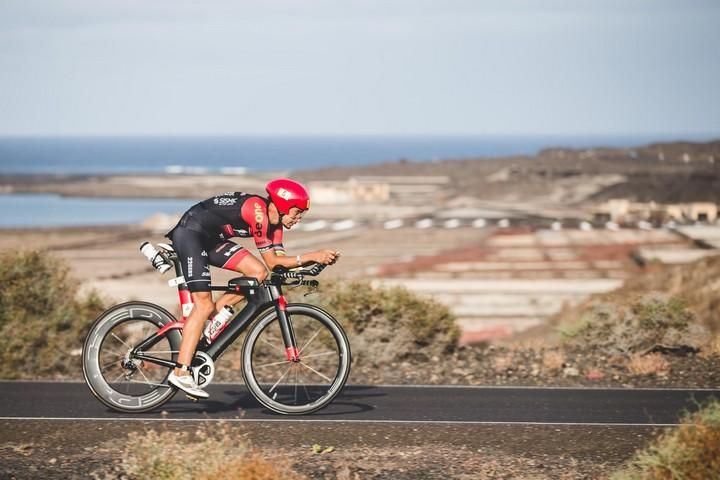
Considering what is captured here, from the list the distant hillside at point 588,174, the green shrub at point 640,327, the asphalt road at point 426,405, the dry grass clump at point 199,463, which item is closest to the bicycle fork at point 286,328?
the asphalt road at point 426,405

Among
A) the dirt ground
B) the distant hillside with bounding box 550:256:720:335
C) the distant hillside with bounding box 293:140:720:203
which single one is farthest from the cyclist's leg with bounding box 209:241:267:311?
the distant hillside with bounding box 293:140:720:203

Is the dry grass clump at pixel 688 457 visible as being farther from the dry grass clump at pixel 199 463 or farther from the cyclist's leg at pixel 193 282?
the cyclist's leg at pixel 193 282

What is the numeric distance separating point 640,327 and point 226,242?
6.33 metres

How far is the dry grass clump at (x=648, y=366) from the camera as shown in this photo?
483 inches

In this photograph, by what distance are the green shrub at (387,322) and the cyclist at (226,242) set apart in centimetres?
441

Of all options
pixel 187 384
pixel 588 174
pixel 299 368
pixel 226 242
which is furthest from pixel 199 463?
pixel 588 174

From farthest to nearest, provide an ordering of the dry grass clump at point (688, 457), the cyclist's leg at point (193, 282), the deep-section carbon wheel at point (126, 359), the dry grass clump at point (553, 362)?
the dry grass clump at point (553, 362) < the deep-section carbon wheel at point (126, 359) < the cyclist's leg at point (193, 282) < the dry grass clump at point (688, 457)

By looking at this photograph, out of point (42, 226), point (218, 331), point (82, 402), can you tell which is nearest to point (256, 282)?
point (218, 331)

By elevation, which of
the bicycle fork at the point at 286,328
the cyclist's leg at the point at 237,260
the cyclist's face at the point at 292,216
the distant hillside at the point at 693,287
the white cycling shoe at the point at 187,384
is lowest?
the distant hillside at the point at 693,287

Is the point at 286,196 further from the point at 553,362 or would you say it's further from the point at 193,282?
the point at 553,362

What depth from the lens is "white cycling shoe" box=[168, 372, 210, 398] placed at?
915cm

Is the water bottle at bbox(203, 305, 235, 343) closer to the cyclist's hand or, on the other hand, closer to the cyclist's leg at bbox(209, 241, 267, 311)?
the cyclist's leg at bbox(209, 241, 267, 311)

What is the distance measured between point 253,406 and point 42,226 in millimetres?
85890

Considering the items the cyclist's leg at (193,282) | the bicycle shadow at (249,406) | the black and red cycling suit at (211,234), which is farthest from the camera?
the bicycle shadow at (249,406)
